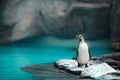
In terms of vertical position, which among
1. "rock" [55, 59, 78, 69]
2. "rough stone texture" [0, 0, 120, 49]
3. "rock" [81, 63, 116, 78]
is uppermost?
"rough stone texture" [0, 0, 120, 49]

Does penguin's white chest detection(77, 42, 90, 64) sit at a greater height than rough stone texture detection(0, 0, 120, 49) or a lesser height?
lesser

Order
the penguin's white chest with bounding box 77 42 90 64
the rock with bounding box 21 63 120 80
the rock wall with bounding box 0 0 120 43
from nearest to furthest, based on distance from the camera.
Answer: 1. the rock with bounding box 21 63 120 80
2. the penguin's white chest with bounding box 77 42 90 64
3. the rock wall with bounding box 0 0 120 43

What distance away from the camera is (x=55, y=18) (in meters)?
14.0

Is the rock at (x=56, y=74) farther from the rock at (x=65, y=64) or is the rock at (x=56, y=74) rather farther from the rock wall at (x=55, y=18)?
the rock wall at (x=55, y=18)

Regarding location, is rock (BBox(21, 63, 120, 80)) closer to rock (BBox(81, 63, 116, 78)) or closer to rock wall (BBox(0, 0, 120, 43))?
rock (BBox(81, 63, 116, 78))

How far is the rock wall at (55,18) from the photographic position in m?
13.8

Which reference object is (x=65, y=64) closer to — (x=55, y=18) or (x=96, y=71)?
(x=96, y=71)

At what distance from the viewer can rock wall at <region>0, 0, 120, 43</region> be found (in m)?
13.8

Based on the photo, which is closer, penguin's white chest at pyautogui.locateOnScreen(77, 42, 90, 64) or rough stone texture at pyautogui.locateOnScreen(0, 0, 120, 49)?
penguin's white chest at pyautogui.locateOnScreen(77, 42, 90, 64)

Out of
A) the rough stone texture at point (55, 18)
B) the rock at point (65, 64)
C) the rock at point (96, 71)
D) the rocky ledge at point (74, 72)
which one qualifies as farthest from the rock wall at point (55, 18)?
the rock at point (96, 71)

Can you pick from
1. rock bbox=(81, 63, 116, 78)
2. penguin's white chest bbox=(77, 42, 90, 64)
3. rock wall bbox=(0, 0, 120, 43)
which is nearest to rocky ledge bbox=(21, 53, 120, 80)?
rock bbox=(81, 63, 116, 78)

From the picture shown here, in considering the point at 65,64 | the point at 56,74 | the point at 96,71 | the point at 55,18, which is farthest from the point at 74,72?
the point at 55,18

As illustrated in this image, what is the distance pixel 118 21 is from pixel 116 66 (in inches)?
281

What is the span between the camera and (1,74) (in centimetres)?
639
